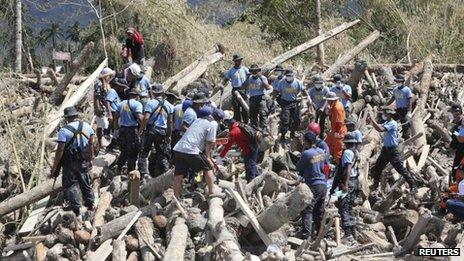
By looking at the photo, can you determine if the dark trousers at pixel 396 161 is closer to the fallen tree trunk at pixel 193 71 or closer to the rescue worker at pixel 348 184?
the rescue worker at pixel 348 184

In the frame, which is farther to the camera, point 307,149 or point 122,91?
point 122,91

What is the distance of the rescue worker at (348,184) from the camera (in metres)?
9.78

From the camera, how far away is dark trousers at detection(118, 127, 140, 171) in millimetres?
10922

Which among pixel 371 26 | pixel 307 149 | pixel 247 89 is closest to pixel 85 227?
pixel 307 149

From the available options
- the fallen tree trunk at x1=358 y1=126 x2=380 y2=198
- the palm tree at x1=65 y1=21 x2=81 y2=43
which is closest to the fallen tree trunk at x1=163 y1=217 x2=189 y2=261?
the fallen tree trunk at x1=358 y1=126 x2=380 y2=198

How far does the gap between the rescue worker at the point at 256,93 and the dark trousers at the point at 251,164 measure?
233cm

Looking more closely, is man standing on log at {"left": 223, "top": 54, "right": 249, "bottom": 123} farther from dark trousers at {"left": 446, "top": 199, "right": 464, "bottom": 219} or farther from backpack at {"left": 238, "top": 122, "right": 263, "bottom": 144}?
dark trousers at {"left": 446, "top": 199, "right": 464, "bottom": 219}

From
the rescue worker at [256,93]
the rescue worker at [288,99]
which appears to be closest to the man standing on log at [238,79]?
the rescue worker at [256,93]

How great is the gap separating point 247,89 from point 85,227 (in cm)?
517

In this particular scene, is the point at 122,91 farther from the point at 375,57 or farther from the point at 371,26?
the point at 371,26

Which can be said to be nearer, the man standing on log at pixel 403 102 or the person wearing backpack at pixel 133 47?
the man standing on log at pixel 403 102

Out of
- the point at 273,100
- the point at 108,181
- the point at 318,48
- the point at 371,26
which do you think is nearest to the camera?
the point at 108,181

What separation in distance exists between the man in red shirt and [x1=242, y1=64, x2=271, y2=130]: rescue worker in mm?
2235

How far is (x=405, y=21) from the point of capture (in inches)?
1000
